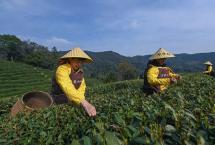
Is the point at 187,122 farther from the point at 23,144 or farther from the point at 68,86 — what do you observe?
the point at 68,86

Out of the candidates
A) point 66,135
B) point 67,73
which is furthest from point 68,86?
point 66,135

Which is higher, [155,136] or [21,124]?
[155,136]

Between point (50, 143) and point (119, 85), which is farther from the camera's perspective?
point (119, 85)

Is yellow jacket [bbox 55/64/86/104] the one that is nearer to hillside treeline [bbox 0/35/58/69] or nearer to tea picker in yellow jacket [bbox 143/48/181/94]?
tea picker in yellow jacket [bbox 143/48/181/94]

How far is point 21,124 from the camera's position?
464 cm

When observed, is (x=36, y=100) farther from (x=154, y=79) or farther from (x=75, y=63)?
(x=154, y=79)

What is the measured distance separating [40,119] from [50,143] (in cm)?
173

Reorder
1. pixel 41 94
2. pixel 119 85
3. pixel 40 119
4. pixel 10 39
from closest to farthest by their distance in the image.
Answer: pixel 40 119, pixel 41 94, pixel 119 85, pixel 10 39

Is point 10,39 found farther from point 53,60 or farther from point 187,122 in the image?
point 187,122

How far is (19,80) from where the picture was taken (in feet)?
→ 214

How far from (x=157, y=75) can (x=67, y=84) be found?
126 inches

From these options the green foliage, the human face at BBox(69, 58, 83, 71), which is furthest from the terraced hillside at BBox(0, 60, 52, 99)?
the human face at BBox(69, 58, 83, 71)

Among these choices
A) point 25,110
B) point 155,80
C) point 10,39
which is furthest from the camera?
point 10,39

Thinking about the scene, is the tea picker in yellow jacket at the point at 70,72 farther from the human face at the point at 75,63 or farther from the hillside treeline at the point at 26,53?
the hillside treeline at the point at 26,53
